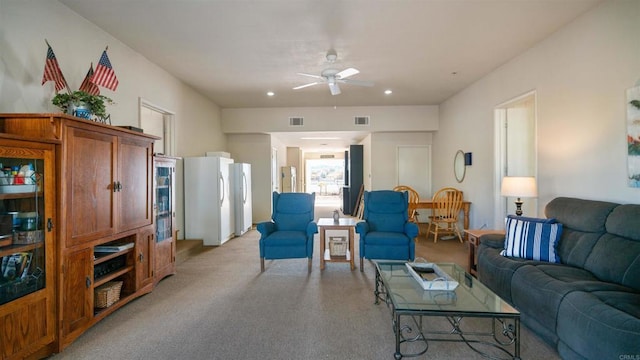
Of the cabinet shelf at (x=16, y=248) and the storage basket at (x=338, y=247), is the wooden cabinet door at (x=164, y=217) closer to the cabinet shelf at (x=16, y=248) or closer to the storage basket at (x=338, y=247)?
the cabinet shelf at (x=16, y=248)

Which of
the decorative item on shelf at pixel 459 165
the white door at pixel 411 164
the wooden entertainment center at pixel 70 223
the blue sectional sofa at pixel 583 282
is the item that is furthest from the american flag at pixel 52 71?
the white door at pixel 411 164

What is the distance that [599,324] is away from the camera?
1.67 m

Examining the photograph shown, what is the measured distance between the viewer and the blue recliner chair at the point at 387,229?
3758 millimetres

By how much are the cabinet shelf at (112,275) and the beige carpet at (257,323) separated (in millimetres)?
353

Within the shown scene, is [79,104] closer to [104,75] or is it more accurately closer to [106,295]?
[104,75]

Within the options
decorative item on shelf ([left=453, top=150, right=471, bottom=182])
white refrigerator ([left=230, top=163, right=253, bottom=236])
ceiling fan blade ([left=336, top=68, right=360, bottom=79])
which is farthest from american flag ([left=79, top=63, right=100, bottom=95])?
decorative item on shelf ([left=453, top=150, right=471, bottom=182])

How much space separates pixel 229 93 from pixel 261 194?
107 inches

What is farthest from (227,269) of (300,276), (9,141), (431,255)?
(431,255)

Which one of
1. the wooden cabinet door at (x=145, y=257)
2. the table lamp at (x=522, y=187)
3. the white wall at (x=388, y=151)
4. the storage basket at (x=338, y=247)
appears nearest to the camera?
the wooden cabinet door at (x=145, y=257)

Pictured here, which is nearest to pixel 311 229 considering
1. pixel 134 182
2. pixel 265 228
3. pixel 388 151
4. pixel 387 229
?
pixel 265 228

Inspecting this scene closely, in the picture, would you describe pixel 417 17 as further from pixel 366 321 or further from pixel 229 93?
pixel 229 93

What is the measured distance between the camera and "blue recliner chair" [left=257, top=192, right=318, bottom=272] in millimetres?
3779

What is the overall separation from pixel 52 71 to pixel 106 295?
2016mm

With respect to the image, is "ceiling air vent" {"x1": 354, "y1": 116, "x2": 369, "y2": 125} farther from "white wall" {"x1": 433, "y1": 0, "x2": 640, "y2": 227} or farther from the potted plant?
the potted plant
